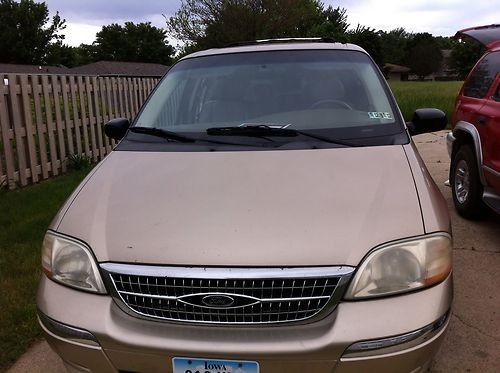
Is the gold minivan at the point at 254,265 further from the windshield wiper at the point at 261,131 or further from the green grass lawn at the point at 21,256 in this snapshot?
the green grass lawn at the point at 21,256

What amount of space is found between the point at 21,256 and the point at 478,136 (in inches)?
167

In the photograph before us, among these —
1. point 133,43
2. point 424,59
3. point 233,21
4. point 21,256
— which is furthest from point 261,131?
point 424,59

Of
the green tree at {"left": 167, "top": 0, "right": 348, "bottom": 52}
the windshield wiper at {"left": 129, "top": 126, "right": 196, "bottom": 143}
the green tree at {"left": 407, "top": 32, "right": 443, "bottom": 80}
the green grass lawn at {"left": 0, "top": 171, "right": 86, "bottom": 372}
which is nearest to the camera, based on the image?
the windshield wiper at {"left": 129, "top": 126, "right": 196, "bottom": 143}

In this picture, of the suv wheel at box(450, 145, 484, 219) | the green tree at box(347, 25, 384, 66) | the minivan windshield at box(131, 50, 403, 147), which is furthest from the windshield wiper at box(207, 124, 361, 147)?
the green tree at box(347, 25, 384, 66)

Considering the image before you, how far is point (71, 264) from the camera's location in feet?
6.89

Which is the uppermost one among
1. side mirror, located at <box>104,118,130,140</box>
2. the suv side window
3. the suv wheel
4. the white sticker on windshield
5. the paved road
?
the suv side window

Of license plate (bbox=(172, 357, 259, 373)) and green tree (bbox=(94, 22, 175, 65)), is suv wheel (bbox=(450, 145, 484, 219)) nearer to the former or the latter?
license plate (bbox=(172, 357, 259, 373))

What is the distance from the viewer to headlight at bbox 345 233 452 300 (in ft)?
6.18

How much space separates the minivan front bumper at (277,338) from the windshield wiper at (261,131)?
108 centimetres

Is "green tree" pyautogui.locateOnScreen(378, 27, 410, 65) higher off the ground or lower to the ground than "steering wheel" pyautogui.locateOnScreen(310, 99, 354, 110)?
higher

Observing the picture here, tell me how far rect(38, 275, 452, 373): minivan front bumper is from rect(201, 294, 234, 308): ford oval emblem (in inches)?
3.8

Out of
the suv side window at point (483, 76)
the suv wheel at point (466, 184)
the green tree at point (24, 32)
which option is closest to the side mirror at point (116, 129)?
the suv wheel at point (466, 184)

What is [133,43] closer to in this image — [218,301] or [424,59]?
[424,59]

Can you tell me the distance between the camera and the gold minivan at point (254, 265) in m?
1.84
